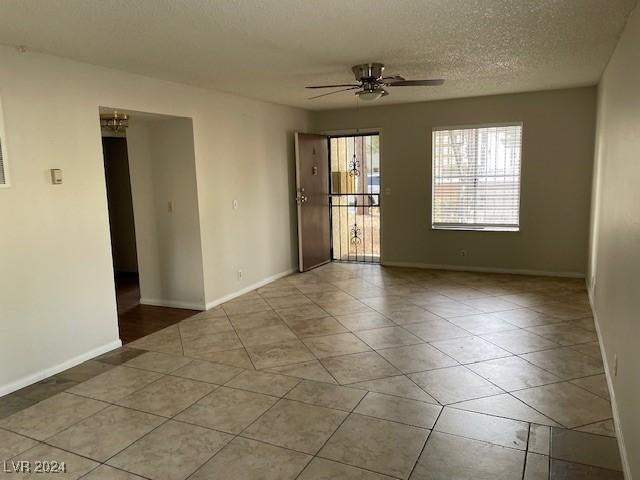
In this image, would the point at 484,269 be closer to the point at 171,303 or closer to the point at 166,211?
the point at 171,303

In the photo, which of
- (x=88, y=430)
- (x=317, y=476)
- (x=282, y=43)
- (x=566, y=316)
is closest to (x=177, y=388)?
(x=88, y=430)

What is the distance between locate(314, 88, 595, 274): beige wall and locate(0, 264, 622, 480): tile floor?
1524 millimetres

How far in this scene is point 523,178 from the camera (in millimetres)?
6039

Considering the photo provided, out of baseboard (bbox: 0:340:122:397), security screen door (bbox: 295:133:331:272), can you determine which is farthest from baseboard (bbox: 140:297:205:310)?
security screen door (bbox: 295:133:331:272)

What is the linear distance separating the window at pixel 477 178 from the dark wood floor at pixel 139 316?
382cm

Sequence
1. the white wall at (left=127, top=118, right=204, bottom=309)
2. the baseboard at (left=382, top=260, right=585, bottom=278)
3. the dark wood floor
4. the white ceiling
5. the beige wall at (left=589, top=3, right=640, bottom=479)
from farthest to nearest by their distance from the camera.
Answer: the baseboard at (left=382, top=260, right=585, bottom=278) → the white wall at (left=127, top=118, right=204, bottom=309) → the dark wood floor → the white ceiling → the beige wall at (left=589, top=3, right=640, bottom=479)

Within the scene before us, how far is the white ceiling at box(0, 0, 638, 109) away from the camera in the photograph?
8.54ft

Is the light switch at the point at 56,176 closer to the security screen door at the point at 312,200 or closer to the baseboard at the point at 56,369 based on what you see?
the baseboard at the point at 56,369

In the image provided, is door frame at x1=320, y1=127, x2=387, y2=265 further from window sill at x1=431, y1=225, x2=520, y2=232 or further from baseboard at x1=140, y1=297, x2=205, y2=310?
baseboard at x1=140, y1=297, x2=205, y2=310

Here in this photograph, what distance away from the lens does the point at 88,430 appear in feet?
8.81

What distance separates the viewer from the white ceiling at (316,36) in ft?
8.54

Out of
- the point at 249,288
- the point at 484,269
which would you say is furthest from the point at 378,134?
the point at 249,288

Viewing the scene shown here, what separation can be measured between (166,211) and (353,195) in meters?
3.30

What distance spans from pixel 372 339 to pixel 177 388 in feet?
5.43
